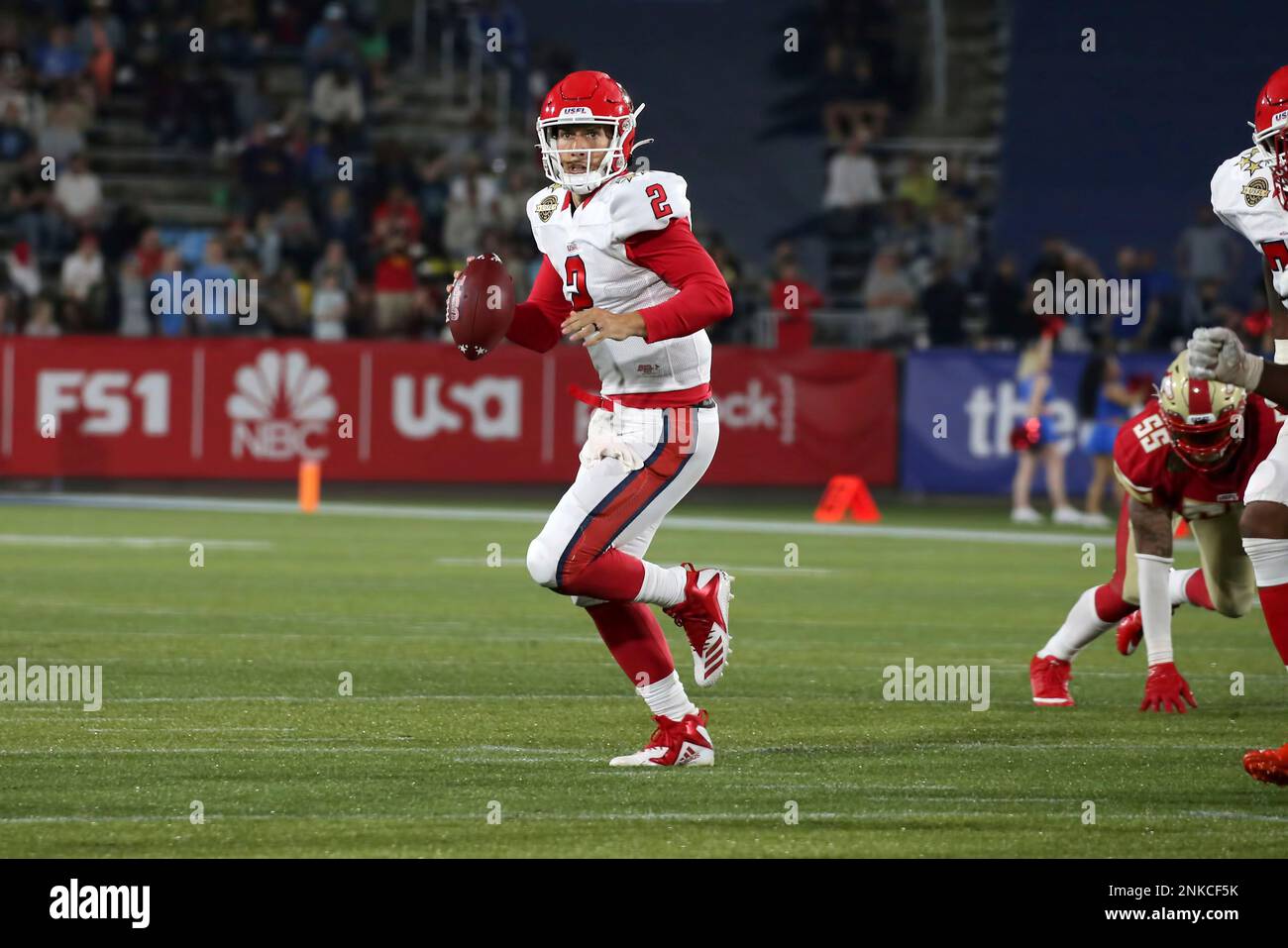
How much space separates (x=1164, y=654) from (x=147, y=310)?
15.7 meters

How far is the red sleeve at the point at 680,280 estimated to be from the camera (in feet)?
21.0

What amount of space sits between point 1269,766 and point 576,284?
98.8 inches

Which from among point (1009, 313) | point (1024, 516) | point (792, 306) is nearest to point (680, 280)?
point (1024, 516)

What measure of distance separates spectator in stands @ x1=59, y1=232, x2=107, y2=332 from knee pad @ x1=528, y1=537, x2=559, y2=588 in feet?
53.6

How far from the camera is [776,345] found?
73.3ft

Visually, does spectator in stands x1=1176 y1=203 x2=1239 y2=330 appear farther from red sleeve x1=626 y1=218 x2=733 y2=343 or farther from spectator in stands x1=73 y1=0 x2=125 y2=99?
red sleeve x1=626 y1=218 x2=733 y2=343

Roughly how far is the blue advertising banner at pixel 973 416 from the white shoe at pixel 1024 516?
1872 mm

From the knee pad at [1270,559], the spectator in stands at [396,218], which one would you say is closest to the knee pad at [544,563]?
the knee pad at [1270,559]

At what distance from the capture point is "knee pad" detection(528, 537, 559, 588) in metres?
6.52

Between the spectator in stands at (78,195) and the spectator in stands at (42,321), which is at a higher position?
the spectator in stands at (78,195)

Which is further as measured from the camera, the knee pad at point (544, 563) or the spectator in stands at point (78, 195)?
the spectator in stands at point (78, 195)

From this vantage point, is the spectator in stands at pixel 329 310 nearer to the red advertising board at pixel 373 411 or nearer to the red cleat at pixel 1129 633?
the red advertising board at pixel 373 411

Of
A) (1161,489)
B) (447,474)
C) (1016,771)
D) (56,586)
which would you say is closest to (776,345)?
(447,474)

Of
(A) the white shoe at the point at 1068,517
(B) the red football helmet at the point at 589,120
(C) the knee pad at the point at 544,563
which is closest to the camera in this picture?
(C) the knee pad at the point at 544,563
